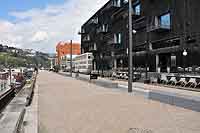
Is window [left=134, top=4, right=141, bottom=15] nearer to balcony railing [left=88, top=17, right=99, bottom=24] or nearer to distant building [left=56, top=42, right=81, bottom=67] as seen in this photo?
balcony railing [left=88, top=17, right=99, bottom=24]

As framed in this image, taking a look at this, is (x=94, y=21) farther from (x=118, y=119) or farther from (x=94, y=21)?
(x=118, y=119)

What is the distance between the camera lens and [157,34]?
47.6 metres

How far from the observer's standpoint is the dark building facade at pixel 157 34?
3838cm

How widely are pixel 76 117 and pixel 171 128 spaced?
3.74m

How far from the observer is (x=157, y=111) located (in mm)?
13062

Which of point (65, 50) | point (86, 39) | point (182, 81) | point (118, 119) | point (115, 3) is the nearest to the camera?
point (118, 119)

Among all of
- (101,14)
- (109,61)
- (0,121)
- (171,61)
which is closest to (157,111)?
(0,121)

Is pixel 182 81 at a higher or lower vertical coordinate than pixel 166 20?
lower

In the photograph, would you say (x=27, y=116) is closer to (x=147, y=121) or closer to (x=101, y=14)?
(x=147, y=121)

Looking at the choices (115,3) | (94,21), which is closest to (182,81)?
(115,3)

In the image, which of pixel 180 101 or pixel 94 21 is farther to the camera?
pixel 94 21

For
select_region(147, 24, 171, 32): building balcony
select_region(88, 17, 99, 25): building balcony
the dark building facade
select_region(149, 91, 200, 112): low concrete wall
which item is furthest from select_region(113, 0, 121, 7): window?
select_region(149, 91, 200, 112): low concrete wall

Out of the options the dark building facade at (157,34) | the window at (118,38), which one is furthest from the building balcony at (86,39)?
the window at (118,38)

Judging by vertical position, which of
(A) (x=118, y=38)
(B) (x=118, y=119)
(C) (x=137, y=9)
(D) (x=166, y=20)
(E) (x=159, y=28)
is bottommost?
(B) (x=118, y=119)
